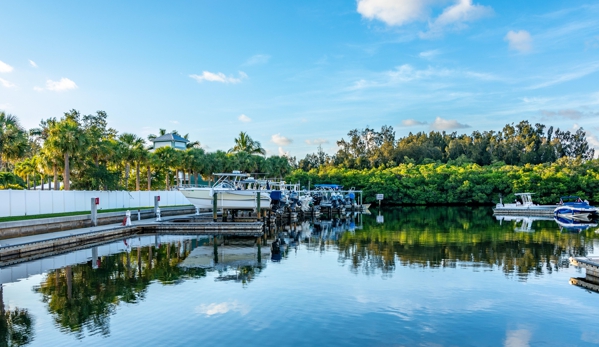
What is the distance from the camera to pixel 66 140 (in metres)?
31.4

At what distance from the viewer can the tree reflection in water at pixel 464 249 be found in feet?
65.8

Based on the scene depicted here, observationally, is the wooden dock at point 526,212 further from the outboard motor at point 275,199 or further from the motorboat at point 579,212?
the outboard motor at point 275,199

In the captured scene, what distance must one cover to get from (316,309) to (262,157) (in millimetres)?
51775

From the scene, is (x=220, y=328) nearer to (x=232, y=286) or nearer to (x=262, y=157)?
(x=232, y=286)

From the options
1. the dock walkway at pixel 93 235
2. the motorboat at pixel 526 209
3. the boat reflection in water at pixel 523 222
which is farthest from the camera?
the motorboat at pixel 526 209

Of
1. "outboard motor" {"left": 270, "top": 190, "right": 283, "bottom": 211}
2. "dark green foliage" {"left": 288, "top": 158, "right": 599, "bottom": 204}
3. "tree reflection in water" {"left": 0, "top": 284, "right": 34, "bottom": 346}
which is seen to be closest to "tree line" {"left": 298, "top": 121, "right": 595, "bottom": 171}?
"dark green foliage" {"left": 288, "top": 158, "right": 599, "bottom": 204}

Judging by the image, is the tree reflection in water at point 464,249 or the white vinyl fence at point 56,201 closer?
the tree reflection in water at point 464,249

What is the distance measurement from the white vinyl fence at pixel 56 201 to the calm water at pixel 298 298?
6255 mm

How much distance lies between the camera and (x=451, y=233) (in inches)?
1302

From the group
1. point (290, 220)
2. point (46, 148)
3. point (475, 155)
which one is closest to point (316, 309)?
point (46, 148)

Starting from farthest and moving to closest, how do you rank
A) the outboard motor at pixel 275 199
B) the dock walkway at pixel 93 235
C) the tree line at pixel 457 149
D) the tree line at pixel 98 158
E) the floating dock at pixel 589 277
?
1. the tree line at pixel 457 149
2. the outboard motor at pixel 275 199
3. the tree line at pixel 98 158
4. the dock walkway at pixel 93 235
5. the floating dock at pixel 589 277

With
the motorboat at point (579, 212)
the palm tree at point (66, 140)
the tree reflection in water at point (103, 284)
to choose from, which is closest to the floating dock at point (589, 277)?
the tree reflection in water at point (103, 284)

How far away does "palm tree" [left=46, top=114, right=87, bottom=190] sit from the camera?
31438mm

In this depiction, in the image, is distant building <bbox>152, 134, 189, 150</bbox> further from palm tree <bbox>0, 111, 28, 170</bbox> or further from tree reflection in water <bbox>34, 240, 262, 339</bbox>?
tree reflection in water <bbox>34, 240, 262, 339</bbox>
